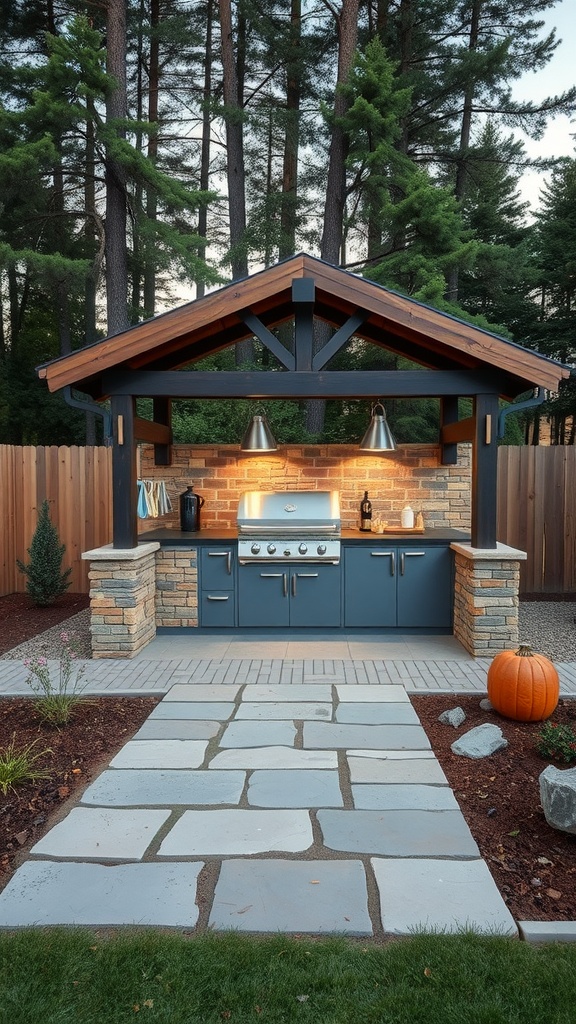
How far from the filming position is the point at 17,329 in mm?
18156

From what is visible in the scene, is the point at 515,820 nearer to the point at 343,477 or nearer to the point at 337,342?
the point at 337,342

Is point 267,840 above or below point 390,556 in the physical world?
below

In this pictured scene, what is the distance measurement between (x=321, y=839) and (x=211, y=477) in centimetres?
477

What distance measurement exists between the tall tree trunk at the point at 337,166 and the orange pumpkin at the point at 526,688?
24.7 ft

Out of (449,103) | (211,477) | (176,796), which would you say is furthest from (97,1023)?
(449,103)

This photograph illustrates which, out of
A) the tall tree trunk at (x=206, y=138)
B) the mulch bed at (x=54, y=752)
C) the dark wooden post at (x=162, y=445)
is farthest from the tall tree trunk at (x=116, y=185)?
the mulch bed at (x=54, y=752)

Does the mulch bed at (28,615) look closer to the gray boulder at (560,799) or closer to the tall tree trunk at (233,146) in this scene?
the gray boulder at (560,799)

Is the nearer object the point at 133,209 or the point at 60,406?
the point at 133,209

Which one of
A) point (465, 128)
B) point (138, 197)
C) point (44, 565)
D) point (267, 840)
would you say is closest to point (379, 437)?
point (44, 565)

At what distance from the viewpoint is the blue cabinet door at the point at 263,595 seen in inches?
237

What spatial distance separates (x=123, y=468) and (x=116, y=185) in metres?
8.33

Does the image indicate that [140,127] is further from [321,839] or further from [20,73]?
[321,839]

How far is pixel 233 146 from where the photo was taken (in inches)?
488

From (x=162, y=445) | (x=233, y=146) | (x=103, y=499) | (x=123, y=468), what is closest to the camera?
(x=123, y=468)
